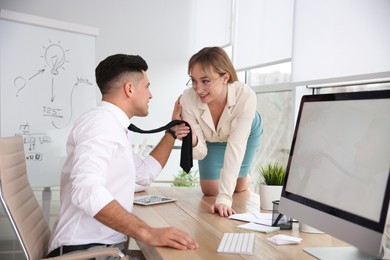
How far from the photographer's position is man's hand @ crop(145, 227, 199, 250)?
4.17 feet

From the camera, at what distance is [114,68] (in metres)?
1.70

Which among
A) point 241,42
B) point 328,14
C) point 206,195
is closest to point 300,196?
point 206,195

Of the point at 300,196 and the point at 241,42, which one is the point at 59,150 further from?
the point at 300,196

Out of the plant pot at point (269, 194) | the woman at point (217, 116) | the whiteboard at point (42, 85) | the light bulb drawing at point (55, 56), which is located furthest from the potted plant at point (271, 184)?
the light bulb drawing at point (55, 56)

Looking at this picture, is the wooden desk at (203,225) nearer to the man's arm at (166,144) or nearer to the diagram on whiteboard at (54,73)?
the man's arm at (166,144)

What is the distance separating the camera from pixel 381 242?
3.23 feet

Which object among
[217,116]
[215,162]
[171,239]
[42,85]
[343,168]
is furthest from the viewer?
[42,85]

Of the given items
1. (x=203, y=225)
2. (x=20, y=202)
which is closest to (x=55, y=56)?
(x=20, y=202)

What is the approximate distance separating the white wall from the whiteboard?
116 centimetres

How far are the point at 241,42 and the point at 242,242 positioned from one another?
3.10 meters

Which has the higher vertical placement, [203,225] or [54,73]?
[54,73]

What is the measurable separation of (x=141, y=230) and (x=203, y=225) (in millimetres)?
342

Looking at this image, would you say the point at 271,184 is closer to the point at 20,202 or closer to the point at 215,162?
the point at 215,162

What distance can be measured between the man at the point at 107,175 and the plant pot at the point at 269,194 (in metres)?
0.58
